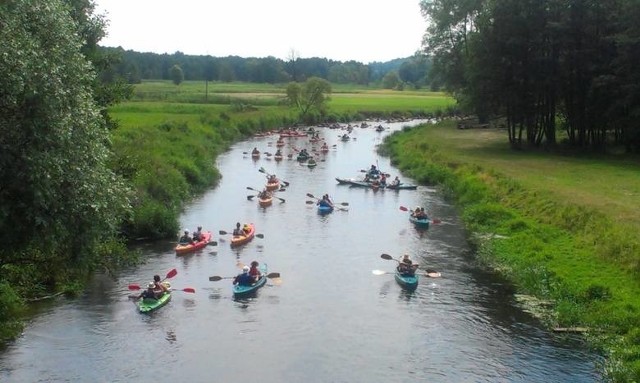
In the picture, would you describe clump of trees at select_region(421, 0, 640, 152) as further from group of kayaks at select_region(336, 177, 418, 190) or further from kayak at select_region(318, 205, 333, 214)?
kayak at select_region(318, 205, 333, 214)

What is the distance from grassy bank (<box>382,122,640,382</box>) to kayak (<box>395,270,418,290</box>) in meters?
3.52

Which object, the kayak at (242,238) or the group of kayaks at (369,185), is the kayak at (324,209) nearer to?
the kayak at (242,238)

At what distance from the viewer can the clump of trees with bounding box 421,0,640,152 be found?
4788 centimetres

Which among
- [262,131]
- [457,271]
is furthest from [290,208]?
[262,131]

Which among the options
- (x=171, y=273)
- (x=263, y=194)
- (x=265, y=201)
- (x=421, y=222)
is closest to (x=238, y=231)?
(x=171, y=273)

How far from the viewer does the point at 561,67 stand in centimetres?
5181

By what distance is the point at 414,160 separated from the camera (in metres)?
54.5

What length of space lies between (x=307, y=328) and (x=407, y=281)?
210 inches

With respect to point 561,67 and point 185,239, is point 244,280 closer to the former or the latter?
point 185,239

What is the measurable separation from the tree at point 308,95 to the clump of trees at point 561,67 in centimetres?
3932

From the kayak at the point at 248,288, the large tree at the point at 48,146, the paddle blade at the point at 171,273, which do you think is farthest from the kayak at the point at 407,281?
the large tree at the point at 48,146

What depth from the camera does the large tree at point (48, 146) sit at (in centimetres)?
1281

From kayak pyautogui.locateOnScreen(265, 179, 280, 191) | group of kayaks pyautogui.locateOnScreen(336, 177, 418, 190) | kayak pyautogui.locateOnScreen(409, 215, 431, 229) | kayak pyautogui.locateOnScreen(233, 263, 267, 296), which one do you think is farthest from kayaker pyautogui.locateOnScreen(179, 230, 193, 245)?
group of kayaks pyautogui.locateOnScreen(336, 177, 418, 190)

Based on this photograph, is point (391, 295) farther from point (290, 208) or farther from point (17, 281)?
A: point (290, 208)
